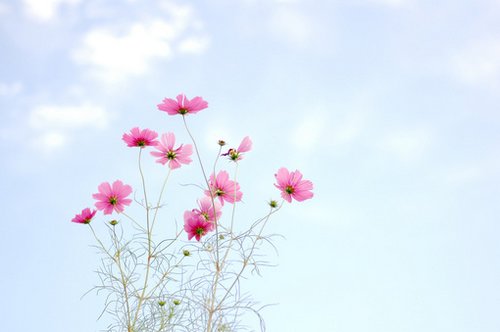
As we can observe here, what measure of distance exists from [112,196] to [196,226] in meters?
0.30

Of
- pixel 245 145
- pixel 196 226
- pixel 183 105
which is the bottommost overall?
pixel 196 226

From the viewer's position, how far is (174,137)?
1742mm

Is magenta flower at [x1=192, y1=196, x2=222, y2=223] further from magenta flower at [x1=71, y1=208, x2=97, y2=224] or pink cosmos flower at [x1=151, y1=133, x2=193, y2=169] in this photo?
magenta flower at [x1=71, y1=208, x2=97, y2=224]

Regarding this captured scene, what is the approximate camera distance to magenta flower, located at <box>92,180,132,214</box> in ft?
5.85


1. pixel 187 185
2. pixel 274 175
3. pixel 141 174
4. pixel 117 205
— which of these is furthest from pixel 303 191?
pixel 117 205

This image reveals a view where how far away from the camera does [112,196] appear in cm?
179

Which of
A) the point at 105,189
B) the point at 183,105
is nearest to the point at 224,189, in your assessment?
the point at 183,105

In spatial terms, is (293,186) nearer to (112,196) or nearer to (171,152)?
(171,152)

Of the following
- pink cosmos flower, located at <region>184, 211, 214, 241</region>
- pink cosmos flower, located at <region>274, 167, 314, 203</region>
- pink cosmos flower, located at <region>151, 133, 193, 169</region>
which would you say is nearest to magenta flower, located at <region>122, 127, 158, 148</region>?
pink cosmos flower, located at <region>151, 133, 193, 169</region>

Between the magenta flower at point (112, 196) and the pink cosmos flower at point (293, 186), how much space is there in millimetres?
490

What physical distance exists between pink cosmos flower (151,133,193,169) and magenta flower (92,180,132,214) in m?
0.15

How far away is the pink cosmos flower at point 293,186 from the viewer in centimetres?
167

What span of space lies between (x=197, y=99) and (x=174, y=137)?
0.58 ft

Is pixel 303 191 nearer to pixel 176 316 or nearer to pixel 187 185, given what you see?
pixel 187 185
